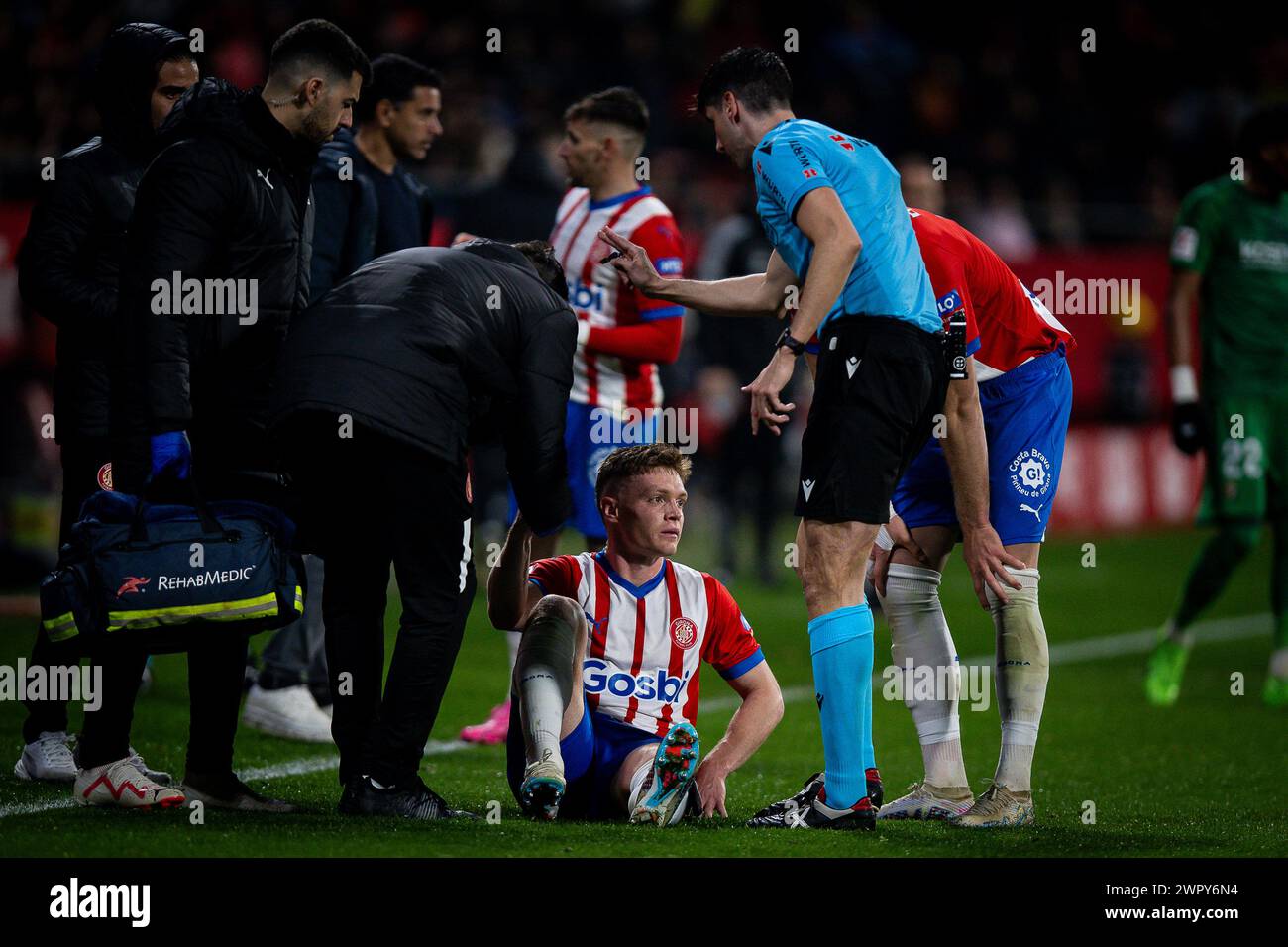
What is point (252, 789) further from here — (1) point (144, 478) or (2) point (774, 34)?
(2) point (774, 34)

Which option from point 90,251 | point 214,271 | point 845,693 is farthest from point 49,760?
point 845,693

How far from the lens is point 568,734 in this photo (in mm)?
4805

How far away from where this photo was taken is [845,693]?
15.6 ft

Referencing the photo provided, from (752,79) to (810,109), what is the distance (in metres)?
12.9

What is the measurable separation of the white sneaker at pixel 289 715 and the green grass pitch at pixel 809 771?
0.31 ft

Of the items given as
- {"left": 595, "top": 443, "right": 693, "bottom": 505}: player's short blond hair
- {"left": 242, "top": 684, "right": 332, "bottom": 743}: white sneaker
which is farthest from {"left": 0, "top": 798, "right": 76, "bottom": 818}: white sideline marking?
{"left": 595, "top": 443, "right": 693, "bottom": 505}: player's short blond hair

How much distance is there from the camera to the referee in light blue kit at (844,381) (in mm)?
4664

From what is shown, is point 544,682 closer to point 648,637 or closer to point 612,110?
point 648,637

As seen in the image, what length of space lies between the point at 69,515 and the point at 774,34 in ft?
47.9

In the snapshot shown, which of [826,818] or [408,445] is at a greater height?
[408,445]

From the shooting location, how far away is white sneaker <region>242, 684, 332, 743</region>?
652 centimetres

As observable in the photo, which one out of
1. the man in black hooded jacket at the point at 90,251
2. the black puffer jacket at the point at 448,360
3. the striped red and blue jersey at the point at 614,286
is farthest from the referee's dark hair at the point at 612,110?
the black puffer jacket at the point at 448,360

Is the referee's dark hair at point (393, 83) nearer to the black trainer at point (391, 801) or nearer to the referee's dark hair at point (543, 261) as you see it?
the referee's dark hair at point (543, 261)
